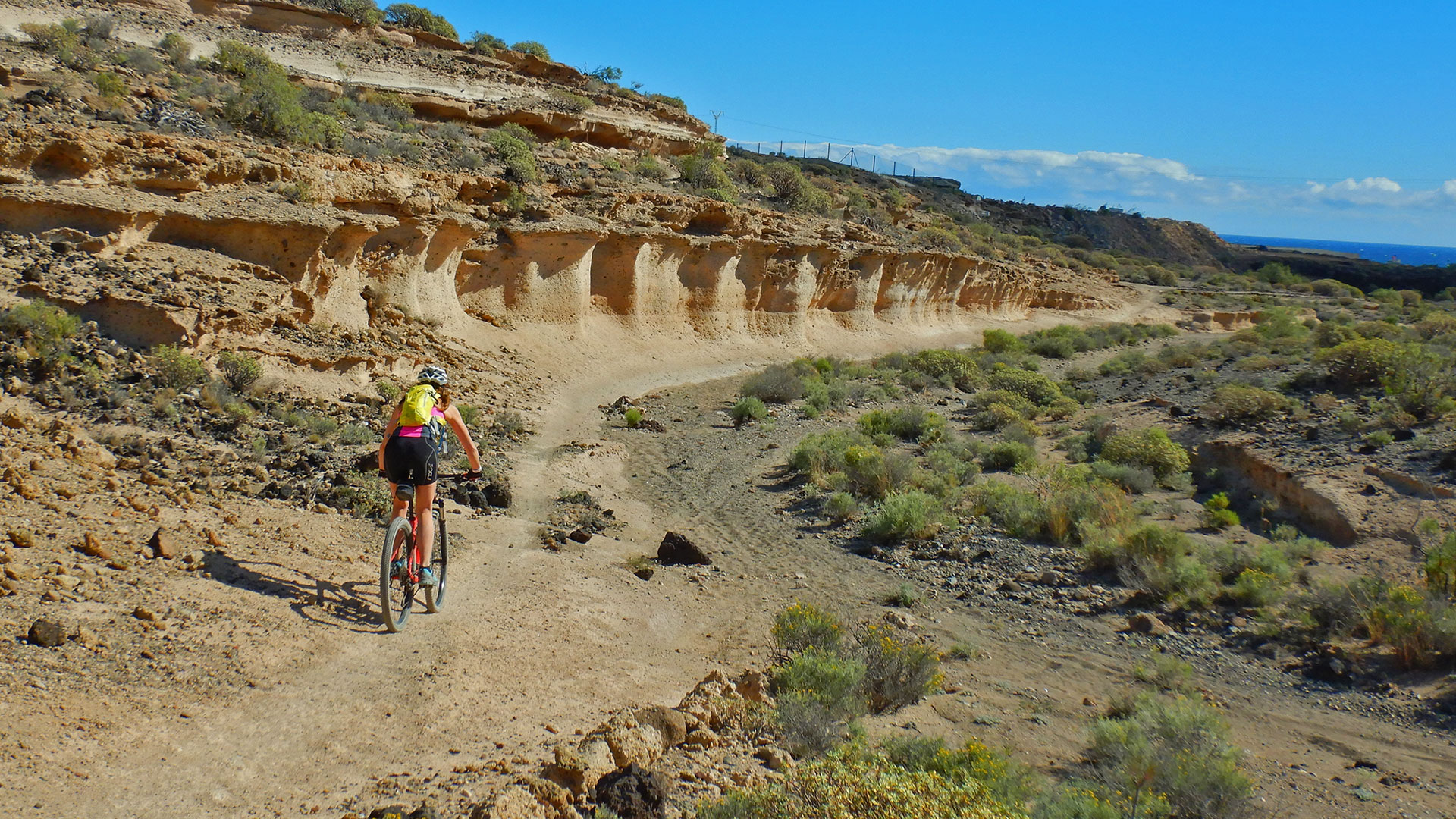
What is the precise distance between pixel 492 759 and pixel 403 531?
1741mm

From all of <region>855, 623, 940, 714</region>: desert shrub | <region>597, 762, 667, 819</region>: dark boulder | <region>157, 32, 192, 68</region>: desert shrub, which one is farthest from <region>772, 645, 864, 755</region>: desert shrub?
<region>157, 32, 192, 68</region>: desert shrub

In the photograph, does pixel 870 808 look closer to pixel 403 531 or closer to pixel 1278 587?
pixel 403 531

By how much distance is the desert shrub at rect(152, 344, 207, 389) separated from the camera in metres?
8.13

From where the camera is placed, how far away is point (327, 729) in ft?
13.1

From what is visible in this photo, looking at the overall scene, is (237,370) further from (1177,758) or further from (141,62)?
(1177,758)

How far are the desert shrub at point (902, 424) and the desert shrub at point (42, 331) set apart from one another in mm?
10657

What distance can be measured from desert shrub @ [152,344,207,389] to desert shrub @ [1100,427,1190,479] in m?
12.0

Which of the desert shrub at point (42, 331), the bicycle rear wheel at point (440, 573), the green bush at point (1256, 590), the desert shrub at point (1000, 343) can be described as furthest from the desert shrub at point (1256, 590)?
the desert shrub at point (1000, 343)

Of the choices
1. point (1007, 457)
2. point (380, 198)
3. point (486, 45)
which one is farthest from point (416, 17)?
point (1007, 457)

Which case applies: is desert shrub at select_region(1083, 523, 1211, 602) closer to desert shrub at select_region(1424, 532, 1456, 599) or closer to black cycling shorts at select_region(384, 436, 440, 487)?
desert shrub at select_region(1424, 532, 1456, 599)

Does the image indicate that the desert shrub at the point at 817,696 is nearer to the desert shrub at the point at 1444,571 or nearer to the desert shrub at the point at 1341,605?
the desert shrub at the point at 1341,605

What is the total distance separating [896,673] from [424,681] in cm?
289

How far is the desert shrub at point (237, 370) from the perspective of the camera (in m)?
9.27

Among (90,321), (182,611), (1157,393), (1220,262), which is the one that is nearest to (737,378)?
(1157,393)
